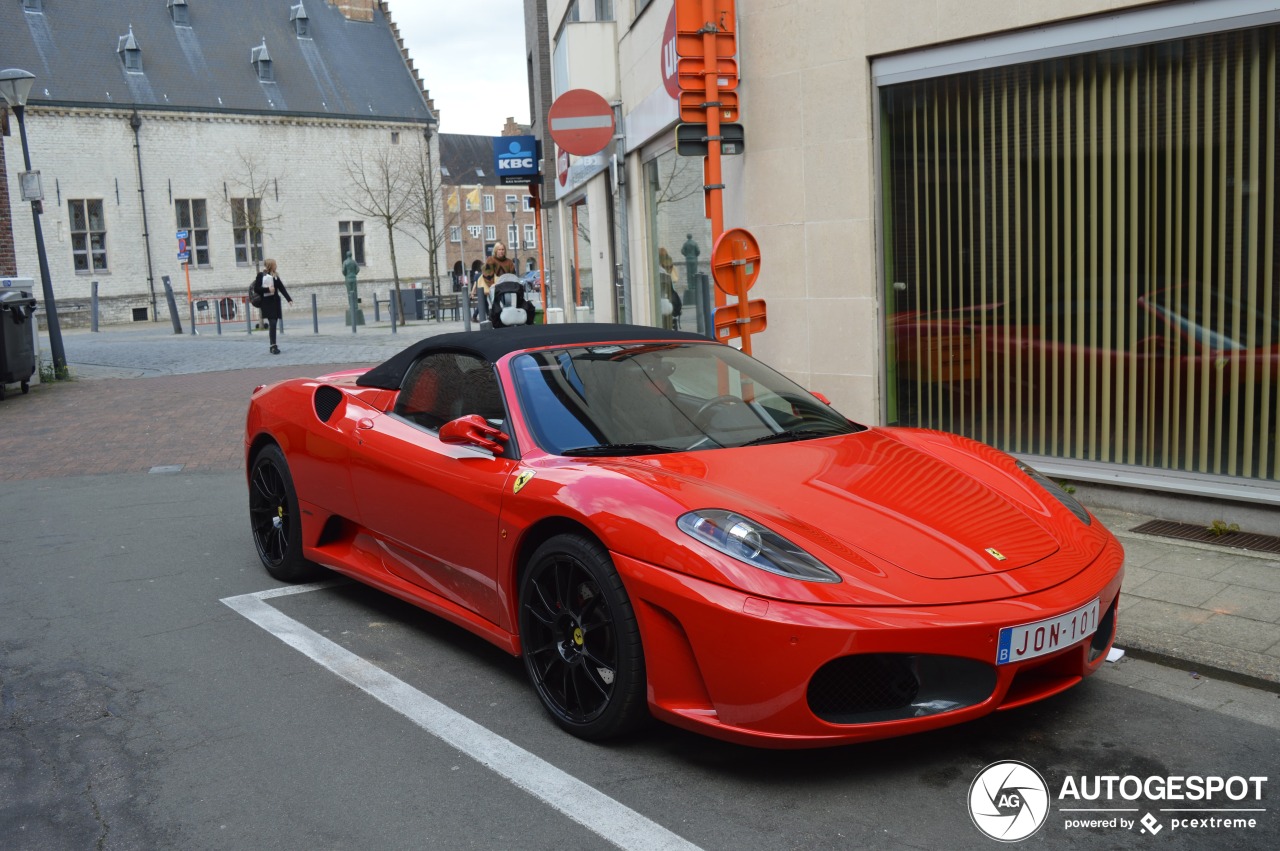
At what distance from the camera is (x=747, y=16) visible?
9133mm

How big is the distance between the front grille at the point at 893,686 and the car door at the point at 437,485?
1346mm

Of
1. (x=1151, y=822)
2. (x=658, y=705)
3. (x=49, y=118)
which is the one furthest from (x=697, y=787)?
(x=49, y=118)

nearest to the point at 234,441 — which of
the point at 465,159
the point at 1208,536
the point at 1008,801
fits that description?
the point at 1208,536

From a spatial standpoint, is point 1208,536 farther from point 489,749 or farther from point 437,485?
point 489,749

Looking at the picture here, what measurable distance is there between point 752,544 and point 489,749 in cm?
109

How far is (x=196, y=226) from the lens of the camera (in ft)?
159

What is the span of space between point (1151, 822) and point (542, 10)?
28.0 meters

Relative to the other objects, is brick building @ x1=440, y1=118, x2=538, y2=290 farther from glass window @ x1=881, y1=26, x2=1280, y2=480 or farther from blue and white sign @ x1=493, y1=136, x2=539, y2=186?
glass window @ x1=881, y1=26, x2=1280, y2=480

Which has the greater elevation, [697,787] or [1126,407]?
[1126,407]

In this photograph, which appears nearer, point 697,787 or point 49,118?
point 697,787

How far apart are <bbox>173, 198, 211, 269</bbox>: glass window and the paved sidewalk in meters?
18.9

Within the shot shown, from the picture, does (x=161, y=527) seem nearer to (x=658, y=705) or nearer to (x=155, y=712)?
(x=155, y=712)

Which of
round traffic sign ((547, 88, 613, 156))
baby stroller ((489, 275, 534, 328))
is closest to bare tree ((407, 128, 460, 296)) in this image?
baby stroller ((489, 275, 534, 328))

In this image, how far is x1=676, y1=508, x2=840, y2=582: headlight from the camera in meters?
3.28
